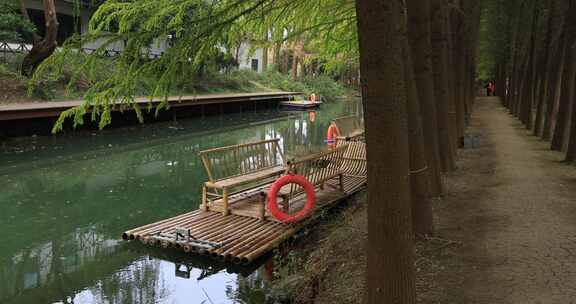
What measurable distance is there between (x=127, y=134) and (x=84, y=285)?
56.4ft

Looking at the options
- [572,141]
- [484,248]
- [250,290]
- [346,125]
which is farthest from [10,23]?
[484,248]

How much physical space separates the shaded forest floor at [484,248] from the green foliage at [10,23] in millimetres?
22197

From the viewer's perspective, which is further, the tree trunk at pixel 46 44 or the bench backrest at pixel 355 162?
the tree trunk at pixel 46 44

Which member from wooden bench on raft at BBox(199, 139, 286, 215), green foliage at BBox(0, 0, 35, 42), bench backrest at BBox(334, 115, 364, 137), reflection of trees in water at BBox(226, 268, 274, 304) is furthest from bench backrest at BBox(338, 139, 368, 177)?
green foliage at BBox(0, 0, 35, 42)

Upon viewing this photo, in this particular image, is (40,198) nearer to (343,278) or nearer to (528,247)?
(343,278)

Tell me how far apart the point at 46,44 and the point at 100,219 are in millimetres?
16622

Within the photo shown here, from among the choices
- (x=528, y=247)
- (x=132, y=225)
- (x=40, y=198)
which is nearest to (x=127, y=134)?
(x=40, y=198)

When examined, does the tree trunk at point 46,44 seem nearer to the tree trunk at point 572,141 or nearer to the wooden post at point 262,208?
the wooden post at point 262,208

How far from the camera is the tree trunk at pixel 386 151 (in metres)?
3.42

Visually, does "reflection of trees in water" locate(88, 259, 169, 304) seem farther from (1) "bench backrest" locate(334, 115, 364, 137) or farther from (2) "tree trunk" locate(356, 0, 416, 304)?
(1) "bench backrest" locate(334, 115, 364, 137)

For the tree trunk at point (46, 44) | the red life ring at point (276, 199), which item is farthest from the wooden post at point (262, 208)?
the tree trunk at point (46, 44)

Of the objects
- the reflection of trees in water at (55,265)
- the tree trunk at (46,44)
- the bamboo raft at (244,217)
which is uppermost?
the tree trunk at (46,44)

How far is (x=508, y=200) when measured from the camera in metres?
8.22

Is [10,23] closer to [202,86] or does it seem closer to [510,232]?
[202,86]
